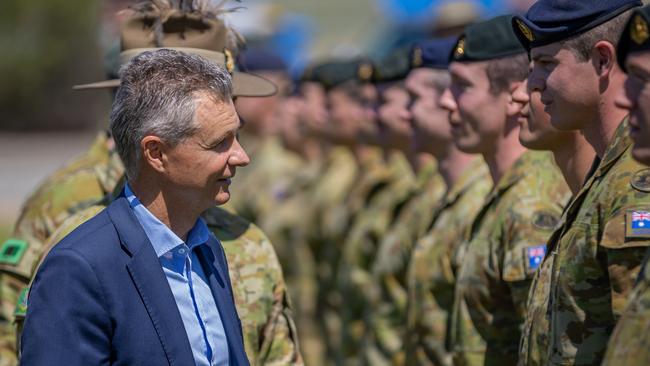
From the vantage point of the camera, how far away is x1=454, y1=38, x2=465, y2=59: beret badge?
609cm

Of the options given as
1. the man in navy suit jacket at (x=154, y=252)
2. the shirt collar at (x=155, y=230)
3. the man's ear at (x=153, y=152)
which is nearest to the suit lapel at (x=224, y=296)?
the man in navy suit jacket at (x=154, y=252)

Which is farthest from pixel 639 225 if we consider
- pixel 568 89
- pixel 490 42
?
pixel 490 42

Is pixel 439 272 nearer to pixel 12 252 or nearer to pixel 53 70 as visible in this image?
pixel 12 252

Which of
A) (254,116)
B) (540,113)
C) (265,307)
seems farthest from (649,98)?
(254,116)

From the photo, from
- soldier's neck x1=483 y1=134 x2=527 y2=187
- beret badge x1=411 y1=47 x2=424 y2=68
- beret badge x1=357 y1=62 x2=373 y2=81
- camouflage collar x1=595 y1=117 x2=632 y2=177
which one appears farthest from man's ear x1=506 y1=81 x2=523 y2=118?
beret badge x1=357 y1=62 x2=373 y2=81

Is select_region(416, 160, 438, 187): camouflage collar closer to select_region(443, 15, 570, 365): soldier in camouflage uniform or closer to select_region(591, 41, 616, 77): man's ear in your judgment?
select_region(443, 15, 570, 365): soldier in camouflage uniform

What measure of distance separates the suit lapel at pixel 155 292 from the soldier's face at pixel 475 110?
2447 millimetres

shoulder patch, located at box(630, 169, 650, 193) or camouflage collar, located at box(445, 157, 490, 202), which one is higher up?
shoulder patch, located at box(630, 169, 650, 193)

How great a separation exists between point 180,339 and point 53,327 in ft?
1.25

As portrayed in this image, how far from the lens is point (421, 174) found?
8.20 m

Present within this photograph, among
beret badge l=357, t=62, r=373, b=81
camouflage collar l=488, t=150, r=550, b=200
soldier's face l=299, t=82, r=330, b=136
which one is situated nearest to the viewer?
camouflage collar l=488, t=150, r=550, b=200

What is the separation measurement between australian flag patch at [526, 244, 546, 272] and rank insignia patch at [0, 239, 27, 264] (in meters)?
2.11

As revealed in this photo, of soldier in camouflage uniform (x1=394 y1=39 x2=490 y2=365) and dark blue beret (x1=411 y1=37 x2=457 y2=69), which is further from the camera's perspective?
dark blue beret (x1=411 y1=37 x2=457 y2=69)

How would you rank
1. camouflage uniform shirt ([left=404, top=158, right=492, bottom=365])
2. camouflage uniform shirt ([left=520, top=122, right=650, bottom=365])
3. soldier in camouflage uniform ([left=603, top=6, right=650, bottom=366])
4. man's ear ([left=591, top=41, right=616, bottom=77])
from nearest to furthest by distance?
soldier in camouflage uniform ([left=603, top=6, right=650, bottom=366]), camouflage uniform shirt ([left=520, top=122, right=650, bottom=365]), man's ear ([left=591, top=41, right=616, bottom=77]), camouflage uniform shirt ([left=404, top=158, right=492, bottom=365])
